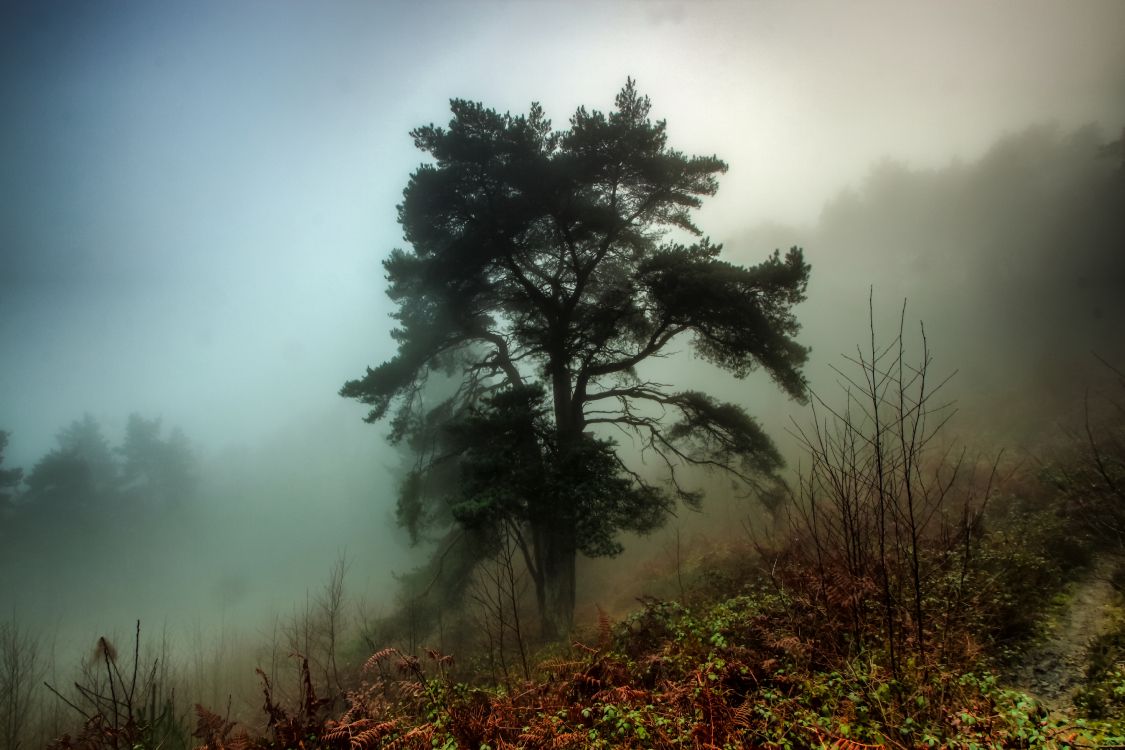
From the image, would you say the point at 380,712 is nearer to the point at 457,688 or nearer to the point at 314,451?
the point at 457,688

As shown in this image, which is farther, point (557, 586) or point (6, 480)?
point (6, 480)

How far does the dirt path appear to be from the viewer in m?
3.93

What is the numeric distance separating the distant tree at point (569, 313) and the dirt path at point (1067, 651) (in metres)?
4.72

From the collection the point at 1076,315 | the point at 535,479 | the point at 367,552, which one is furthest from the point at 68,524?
the point at 1076,315

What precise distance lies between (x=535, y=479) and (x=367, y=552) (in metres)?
58.4

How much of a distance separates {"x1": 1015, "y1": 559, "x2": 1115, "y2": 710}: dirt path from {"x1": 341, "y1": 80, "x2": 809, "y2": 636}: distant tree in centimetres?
472

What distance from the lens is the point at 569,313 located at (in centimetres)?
1058

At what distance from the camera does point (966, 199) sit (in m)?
33.2

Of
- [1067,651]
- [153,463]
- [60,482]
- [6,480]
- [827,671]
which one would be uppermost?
[153,463]

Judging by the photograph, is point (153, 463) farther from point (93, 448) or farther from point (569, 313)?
point (569, 313)

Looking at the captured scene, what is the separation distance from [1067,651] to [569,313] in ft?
30.8

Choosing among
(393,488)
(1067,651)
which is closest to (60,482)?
(393,488)

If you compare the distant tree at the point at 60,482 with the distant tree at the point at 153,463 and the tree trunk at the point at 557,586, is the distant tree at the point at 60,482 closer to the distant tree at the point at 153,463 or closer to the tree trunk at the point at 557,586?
the distant tree at the point at 153,463

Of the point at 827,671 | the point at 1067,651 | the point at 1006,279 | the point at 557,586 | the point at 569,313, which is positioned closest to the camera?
the point at 827,671
